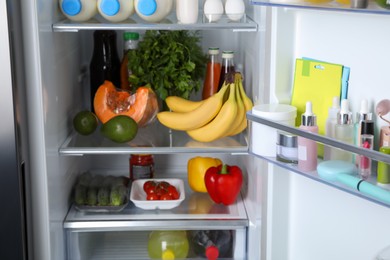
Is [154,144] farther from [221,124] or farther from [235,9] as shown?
[235,9]

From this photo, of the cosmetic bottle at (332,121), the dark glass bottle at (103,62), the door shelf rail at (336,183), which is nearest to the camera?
the door shelf rail at (336,183)

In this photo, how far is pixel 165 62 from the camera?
2.38m

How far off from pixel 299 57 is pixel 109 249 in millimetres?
1040

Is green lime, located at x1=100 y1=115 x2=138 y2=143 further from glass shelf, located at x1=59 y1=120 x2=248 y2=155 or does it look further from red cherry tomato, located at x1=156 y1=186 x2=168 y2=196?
red cherry tomato, located at x1=156 y1=186 x2=168 y2=196

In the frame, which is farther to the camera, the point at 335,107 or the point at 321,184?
the point at 321,184

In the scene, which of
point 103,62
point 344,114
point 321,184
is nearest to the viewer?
point 344,114

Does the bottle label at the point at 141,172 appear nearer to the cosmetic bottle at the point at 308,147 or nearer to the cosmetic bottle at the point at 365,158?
Result: the cosmetic bottle at the point at 308,147

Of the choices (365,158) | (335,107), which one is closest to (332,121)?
(335,107)

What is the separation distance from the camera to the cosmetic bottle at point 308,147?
5.64 ft

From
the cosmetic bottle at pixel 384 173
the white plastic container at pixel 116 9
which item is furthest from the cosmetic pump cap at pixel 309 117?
the white plastic container at pixel 116 9

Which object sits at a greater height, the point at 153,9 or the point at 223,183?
the point at 153,9

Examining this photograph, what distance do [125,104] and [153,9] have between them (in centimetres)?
40

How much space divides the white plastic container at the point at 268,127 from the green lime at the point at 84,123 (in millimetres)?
662

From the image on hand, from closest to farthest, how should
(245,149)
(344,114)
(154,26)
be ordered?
(344,114) < (154,26) < (245,149)
